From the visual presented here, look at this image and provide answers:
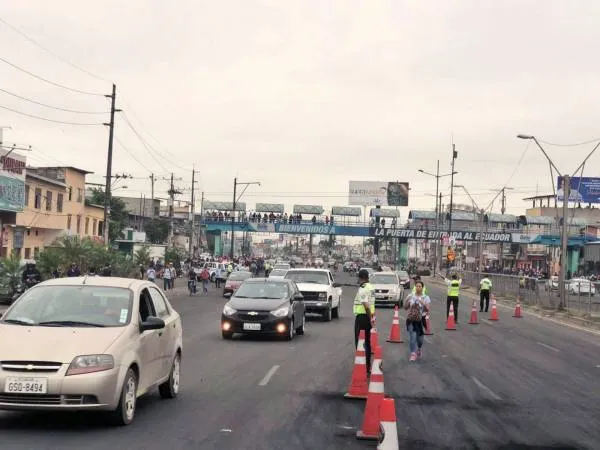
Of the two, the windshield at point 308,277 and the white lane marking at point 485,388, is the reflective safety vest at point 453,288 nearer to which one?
the windshield at point 308,277

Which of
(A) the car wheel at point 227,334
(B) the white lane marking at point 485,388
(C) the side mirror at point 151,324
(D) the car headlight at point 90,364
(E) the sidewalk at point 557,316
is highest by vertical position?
(C) the side mirror at point 151,324

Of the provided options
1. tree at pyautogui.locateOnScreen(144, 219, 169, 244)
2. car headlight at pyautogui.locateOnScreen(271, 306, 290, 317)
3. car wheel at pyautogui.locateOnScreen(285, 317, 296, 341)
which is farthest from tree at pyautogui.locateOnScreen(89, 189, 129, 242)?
car headlight at pyautogui.locateOnScreen(271, 306, 290, 317)

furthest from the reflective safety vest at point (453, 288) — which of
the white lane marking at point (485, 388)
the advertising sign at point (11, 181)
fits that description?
the advertising sign at point (11, 181)

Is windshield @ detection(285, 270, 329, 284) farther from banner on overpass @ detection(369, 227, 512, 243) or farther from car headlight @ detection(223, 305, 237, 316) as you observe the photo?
banner on overpass @ detection(369, 227, 512, 243)

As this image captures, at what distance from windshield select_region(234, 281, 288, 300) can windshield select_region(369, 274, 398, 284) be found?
15.9 meters

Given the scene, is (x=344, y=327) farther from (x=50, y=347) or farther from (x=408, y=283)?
(x=408, y=283)

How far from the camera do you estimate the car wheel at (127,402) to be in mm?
8094

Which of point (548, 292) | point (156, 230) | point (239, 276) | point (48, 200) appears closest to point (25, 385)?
point (239, 276)

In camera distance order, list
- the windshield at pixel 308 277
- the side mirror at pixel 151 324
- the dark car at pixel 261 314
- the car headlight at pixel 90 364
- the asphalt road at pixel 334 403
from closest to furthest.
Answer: the car headlight at pixel 90 364 → the asphalt road at pixel 334 403 → the side mirror at pixel 151 324 → the dark car at pixel 261 314 → the windshield at pixel 308 277

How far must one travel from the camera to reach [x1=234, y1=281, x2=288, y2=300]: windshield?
64.3 feet

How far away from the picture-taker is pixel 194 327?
2278 centimetres

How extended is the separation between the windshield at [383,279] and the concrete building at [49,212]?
65.5 ft

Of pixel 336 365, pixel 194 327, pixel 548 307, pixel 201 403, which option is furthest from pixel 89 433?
pixel 548 307

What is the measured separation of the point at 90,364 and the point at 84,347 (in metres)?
0.19
